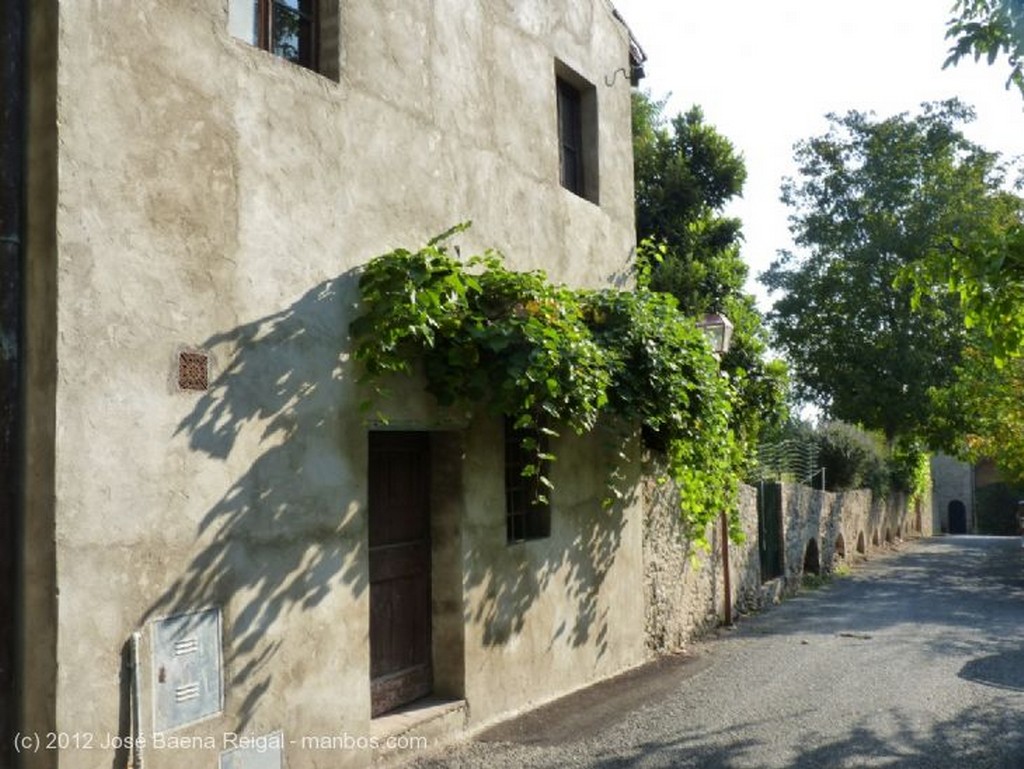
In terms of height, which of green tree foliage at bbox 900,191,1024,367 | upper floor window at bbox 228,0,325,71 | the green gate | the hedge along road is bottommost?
the hedge along road

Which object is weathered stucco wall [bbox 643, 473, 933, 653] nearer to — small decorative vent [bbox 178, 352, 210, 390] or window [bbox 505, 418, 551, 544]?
window [bbox 505, 418, 551, 544]

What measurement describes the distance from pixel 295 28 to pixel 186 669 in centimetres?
376

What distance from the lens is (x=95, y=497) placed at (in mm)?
4059

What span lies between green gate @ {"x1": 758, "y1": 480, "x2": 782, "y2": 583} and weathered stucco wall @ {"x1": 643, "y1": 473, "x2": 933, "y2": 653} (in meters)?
0.16

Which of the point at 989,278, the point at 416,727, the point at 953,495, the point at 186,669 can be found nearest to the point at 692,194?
the point at 989,278

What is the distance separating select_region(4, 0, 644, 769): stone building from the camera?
13.2ft

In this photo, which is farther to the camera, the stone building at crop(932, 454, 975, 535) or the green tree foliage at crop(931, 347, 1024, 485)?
the stone building at crop(932, 454, 975, 535)

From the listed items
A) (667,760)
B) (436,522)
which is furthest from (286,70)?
(667,760)

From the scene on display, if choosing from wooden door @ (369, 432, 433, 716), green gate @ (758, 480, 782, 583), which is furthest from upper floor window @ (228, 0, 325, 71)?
green gate @ (758, 480, 782, 583)

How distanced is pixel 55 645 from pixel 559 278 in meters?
5.22

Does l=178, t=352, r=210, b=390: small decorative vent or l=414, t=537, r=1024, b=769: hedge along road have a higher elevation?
l=178, t=352, r=210, b=390: small decorative vent

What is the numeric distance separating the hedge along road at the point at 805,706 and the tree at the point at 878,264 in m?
16.5

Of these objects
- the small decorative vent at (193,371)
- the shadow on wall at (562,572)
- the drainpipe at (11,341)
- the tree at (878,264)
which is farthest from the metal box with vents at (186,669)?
the tree at (878,264)

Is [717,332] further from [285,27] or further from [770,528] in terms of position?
[770,528]
